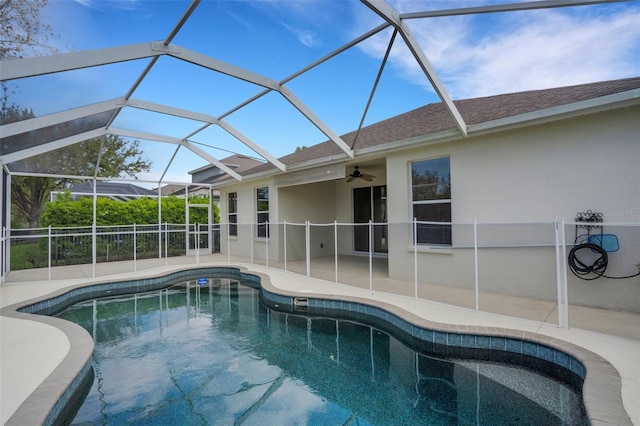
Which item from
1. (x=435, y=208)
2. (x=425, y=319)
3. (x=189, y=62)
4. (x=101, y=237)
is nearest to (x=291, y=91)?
(x=189, y=62)

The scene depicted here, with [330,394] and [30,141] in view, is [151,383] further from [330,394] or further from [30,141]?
[30,141]

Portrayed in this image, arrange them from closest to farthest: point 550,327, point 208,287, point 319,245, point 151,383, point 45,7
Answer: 1. point 151,383
2. point 550,327
3. point 45,7
4. point 208,287
5. point 319,245

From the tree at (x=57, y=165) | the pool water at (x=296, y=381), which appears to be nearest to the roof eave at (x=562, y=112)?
the pool water at (x=296, y=381)

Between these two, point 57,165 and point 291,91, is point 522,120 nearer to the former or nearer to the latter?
point 291,91

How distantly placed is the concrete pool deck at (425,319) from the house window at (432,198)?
1.75m

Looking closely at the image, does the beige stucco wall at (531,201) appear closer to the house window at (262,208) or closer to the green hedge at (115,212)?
the house window at (262,208)

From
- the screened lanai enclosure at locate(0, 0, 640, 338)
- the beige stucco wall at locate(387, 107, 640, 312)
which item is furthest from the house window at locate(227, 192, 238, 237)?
the beige stucco wall at locate(387, 107, 640, 312)

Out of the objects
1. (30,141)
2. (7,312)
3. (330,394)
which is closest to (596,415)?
(330,394)

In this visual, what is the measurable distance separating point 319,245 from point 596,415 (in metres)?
9.92

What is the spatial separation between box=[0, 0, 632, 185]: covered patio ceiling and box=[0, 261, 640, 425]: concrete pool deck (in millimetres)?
3402

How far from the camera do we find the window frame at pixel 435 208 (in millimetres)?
6793

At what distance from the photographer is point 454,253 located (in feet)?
21.5

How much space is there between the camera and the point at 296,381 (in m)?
3.82

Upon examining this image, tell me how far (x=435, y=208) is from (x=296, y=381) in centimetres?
483
